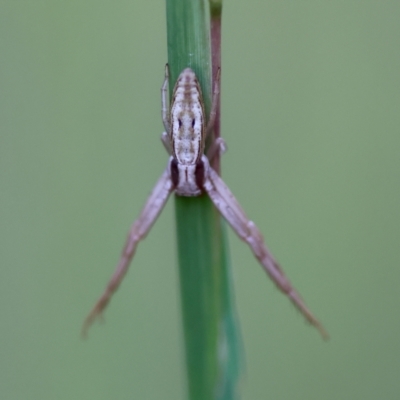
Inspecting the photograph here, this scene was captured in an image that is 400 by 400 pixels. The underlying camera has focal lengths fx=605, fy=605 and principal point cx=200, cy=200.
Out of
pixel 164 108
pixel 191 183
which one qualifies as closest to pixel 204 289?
pixel 191 183

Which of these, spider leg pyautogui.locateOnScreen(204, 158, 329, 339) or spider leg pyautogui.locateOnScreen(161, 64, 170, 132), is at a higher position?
spider leg pyautogui.locateOnScreen(161, 64, 170, 132)

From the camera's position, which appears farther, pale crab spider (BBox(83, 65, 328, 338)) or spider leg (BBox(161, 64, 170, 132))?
spider leg (BBox(161, 64, 170, 132))

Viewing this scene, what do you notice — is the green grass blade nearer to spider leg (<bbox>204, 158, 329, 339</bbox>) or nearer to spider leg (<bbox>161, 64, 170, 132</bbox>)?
spider leg (<bbox>204, 158, 329, 339</bbox>)

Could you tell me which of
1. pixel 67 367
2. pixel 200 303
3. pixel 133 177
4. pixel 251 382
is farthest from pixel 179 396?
pixel 200 303

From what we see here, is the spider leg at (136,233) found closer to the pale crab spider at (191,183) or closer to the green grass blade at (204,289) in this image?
the pale crab spider at (191,183)

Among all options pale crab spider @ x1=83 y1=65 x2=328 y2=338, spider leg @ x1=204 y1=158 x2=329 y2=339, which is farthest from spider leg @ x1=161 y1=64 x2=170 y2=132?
spider leg @ x1=204 y1=158 x2=329 y2=339

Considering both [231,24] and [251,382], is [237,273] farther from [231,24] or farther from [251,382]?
[231,24]
